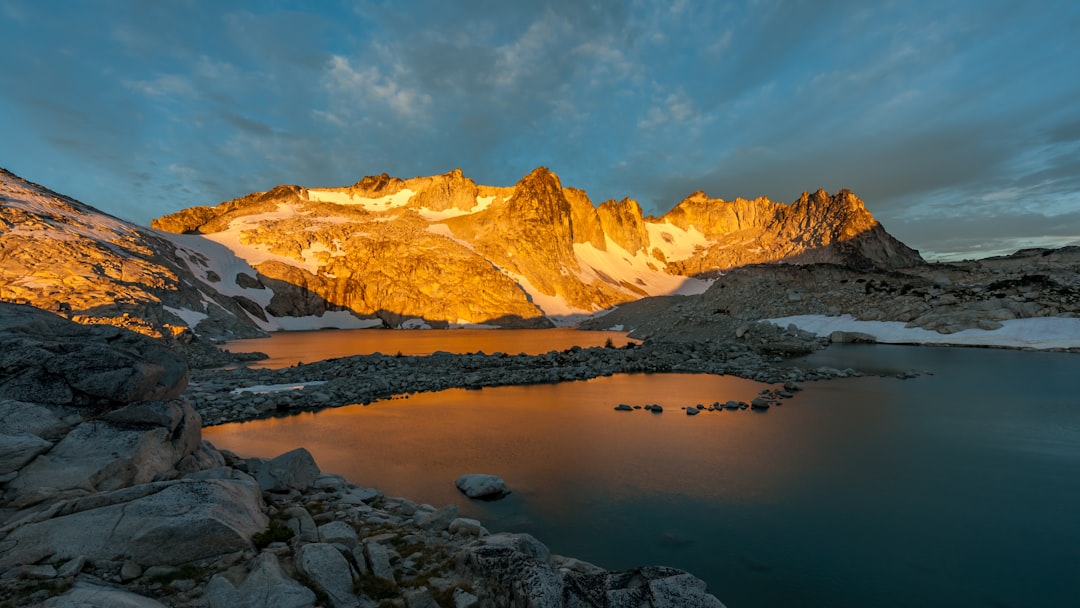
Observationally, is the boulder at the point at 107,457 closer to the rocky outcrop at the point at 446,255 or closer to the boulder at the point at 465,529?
the boulder at the point at 465,529

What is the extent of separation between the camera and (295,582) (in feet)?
20.0

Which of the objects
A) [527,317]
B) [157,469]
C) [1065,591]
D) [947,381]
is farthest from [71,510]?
[527,317]

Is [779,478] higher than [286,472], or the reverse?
[286,472]

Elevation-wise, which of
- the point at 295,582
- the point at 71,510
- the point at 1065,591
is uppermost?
the point at 71,510

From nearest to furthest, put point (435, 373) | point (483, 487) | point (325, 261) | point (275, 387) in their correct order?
1. point (483, 487)
2. point (275, 387)
3. point (435, 373)
4. point (325, 261)

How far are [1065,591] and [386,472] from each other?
14772 mm

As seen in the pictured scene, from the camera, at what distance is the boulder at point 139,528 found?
6.24m

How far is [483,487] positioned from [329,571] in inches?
239

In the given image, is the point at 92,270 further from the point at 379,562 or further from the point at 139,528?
the point at 379,562

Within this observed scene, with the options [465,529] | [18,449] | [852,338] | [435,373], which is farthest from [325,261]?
[465,529]

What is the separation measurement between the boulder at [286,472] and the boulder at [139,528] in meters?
3.25

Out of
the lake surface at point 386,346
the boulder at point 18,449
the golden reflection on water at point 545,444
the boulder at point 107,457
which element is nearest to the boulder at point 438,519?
the golden reflection on water at point 545,444

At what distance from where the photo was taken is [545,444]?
17.0 metres

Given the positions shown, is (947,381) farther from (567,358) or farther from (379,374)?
(379,374)
